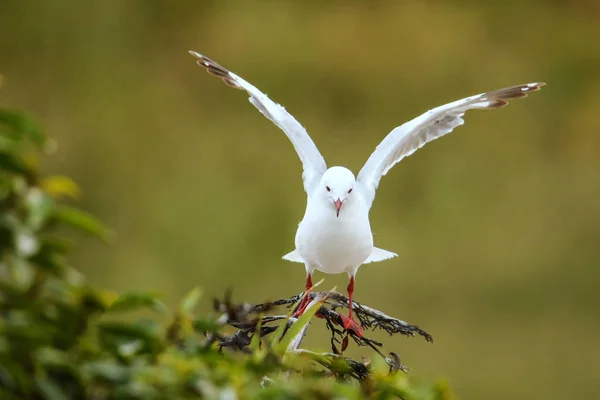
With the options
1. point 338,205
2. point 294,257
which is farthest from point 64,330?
point 294,257

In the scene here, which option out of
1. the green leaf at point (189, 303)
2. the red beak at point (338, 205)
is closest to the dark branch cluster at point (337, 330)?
the green leaf at point (189, 303)

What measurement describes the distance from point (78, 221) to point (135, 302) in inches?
3.3

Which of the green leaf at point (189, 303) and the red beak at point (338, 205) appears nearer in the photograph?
the green leaf at point (189, 303)

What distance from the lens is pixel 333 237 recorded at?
7.98 feet

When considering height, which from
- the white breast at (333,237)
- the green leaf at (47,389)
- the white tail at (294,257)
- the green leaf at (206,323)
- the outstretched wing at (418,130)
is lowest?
the green leaf at (47,389)

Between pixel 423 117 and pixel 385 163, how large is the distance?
22cm

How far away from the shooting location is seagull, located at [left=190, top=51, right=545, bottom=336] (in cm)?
244

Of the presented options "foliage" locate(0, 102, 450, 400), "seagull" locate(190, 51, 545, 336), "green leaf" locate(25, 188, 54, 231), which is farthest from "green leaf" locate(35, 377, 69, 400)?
"seagull" locate(190, 51, 545, 336)

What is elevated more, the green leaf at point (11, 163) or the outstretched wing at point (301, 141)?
the outstretched wing at point (301, 141)

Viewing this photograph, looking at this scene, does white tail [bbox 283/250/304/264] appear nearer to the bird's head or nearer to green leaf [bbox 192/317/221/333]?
the bird's head

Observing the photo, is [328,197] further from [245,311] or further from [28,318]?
[28,318]

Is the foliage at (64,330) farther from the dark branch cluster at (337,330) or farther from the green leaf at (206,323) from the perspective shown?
the dark branch cluster at (337,330)

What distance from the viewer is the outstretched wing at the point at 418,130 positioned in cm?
273

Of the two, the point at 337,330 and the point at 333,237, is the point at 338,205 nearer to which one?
the point at 333,237
